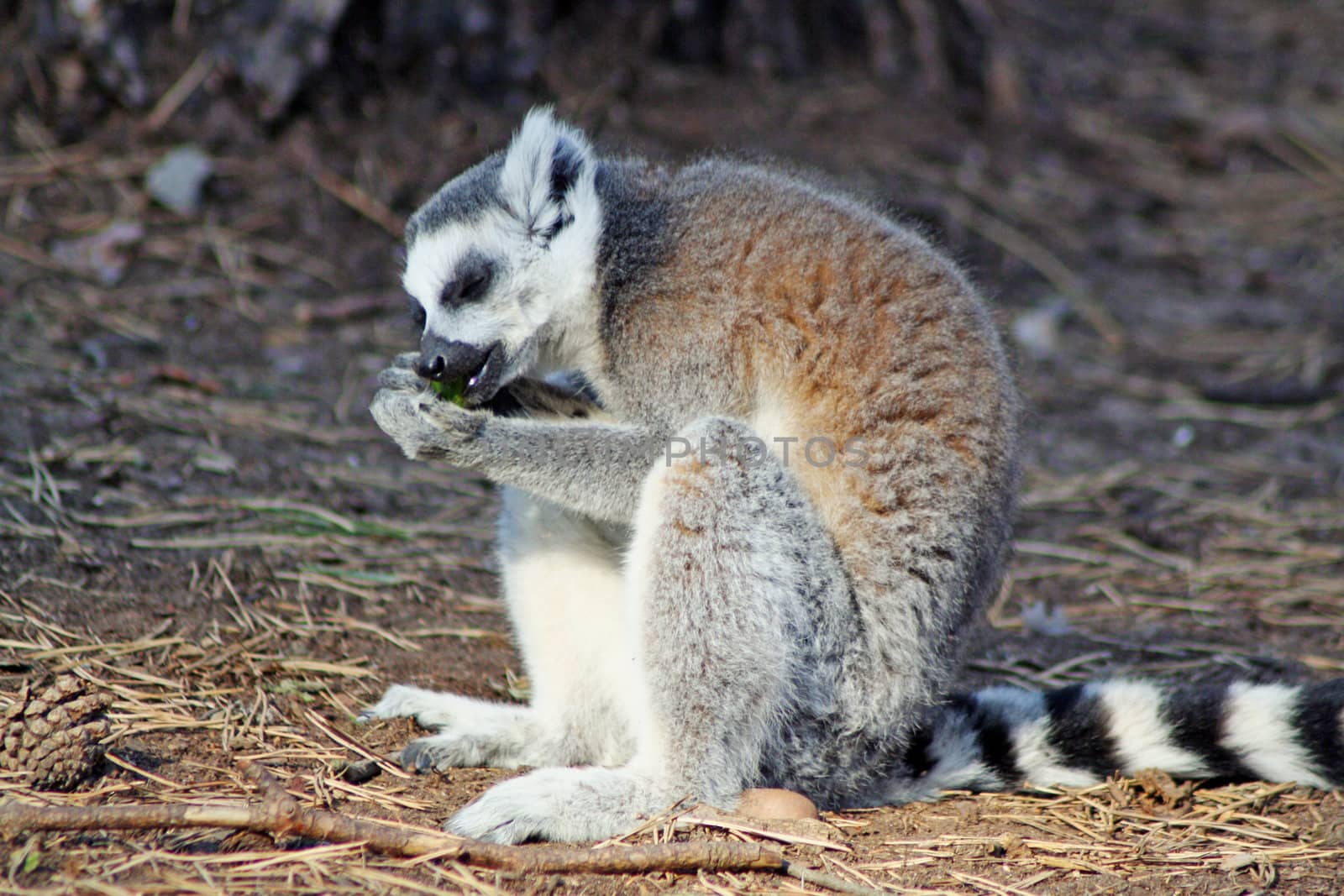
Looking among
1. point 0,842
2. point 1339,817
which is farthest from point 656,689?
point 1339,817

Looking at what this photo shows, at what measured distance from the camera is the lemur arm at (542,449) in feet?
12.5

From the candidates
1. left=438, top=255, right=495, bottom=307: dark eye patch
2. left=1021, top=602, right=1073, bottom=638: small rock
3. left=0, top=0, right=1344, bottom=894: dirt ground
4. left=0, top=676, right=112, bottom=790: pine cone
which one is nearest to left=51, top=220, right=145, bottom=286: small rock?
left=0, top=0, right=1344, bottom=894: dirt ground

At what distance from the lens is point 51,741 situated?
10.5ft

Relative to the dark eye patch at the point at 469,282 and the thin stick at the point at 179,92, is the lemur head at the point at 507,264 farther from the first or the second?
the thin stick at the point at 179,92

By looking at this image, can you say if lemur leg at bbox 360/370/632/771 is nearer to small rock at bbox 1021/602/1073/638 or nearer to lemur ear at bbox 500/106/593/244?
lemur ear at bbox 500/106/593/244

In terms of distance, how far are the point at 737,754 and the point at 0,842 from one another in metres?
1.98

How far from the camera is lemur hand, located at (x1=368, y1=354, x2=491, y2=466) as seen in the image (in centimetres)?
387

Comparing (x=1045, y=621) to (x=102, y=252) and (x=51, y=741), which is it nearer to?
(x=51, y=741)

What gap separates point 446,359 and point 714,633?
1352 mm

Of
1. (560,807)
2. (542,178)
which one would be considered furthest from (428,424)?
(560,807)

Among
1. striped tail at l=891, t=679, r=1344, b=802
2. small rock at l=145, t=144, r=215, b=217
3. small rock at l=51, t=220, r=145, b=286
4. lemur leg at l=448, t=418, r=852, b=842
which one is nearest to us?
lemur leg at l=448, t=418, r=852, b=842

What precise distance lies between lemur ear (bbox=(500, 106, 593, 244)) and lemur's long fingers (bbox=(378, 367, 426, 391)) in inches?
26.3

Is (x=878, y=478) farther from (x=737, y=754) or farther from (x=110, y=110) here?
(x=110, y=110)

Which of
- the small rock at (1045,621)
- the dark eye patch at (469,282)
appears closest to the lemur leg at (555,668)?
the dark eye patch at (469,282)
